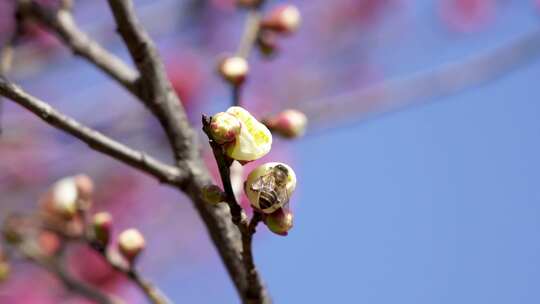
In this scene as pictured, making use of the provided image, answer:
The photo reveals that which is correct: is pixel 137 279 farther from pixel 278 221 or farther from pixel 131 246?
pixel 278 221

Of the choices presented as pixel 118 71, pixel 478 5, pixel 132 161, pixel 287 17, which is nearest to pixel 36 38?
pixel 287 17

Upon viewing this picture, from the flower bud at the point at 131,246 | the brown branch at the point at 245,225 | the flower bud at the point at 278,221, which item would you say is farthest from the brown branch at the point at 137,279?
the flower bud at the point at 278,221

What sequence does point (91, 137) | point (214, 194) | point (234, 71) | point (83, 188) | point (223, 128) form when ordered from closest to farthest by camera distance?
1. point (223, 128)
2. point (214, 194)
3. point (91, 137)
4. point (234, 71)
5. point (83, 188)

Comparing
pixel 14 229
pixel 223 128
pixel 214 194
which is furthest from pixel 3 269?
pixel 223 128

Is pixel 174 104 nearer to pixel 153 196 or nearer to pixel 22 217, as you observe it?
pixel 22 217

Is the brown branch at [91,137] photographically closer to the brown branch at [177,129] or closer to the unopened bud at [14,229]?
A: the brown branch at [177,129]
